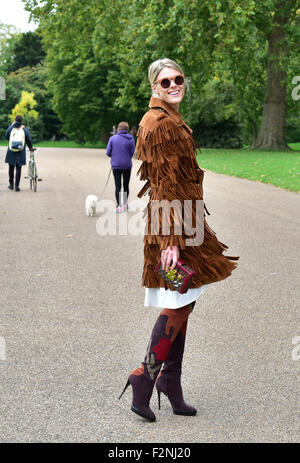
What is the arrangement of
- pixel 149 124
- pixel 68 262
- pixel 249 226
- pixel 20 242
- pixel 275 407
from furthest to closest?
pixel 249 226
pixel 20 242
pixel 68 262
pixel 275 407
pixel 149 124

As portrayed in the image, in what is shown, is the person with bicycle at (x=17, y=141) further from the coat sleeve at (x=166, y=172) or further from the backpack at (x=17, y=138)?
the coat sleeve at (x=166, y=172)

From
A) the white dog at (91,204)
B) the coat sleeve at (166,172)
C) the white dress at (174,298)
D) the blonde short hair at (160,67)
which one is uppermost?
the blonde short hair at (160,67)

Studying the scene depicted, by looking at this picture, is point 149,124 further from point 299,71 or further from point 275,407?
point 299,71

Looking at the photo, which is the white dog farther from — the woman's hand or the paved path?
the woman's hand

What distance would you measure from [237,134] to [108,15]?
73.0 ft

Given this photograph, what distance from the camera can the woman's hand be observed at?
364 cm

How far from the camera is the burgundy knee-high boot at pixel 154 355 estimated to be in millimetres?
3811

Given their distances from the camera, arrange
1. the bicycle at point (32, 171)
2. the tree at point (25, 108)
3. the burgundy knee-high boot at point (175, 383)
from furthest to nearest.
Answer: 1. the tree at point (25, 108)
2. the bicycle at point (32, 171)
3. the burgundy knee-high boot at point (175, 383)

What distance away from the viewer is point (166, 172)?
11.9ft

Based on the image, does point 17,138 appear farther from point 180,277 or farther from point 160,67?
point 180,277

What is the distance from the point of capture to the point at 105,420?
12.7ft

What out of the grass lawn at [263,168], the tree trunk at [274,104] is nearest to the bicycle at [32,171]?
the grass lawn at [263,168]

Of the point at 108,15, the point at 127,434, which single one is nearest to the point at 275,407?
the point at 127,434

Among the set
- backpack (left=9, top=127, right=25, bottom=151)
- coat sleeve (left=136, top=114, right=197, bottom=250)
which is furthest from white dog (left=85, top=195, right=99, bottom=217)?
coat sleeve (left=136, top=114, right=197, bottom=250)
